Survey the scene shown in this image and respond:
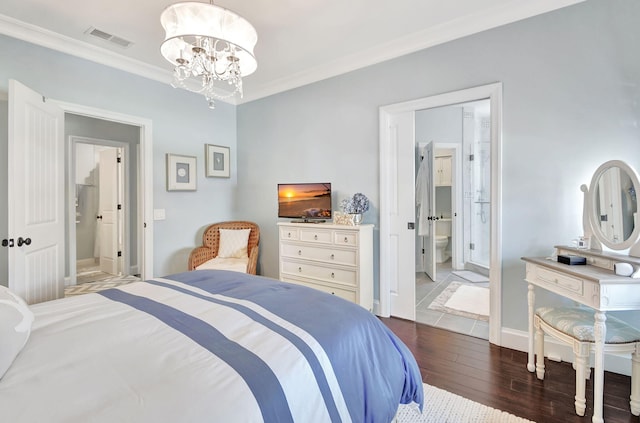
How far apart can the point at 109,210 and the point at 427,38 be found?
5.42 metres

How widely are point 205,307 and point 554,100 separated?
9.29ft

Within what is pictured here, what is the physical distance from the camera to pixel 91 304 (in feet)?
4.96

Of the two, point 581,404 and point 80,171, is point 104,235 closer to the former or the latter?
point 80,171

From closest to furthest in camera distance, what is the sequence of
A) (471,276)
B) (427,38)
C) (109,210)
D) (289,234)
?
(427,38)
(289,234)
(471,276)
(109,210)

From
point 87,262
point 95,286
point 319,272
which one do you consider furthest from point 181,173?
point 87,262

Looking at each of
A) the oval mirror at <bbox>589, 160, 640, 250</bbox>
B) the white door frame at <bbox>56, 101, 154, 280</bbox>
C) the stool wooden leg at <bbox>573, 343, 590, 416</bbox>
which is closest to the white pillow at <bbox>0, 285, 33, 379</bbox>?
the white door frame at <bbox>56, 101, 154, 280</bbox>

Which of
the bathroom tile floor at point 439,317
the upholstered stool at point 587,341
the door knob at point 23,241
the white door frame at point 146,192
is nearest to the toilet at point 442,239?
the bathroom tile floor at point 439,317

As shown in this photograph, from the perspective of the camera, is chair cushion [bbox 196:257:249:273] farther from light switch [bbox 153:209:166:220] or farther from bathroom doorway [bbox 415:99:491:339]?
bathroom doorway [bbox 415:99:491:339]

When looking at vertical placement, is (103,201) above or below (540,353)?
above

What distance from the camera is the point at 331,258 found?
315 cm

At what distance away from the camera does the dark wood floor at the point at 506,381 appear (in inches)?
69.1

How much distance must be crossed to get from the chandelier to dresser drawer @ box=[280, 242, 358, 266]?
5.92ft

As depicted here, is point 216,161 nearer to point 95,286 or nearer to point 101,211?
point 95,286

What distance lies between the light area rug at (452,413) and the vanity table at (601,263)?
1.58 feet
